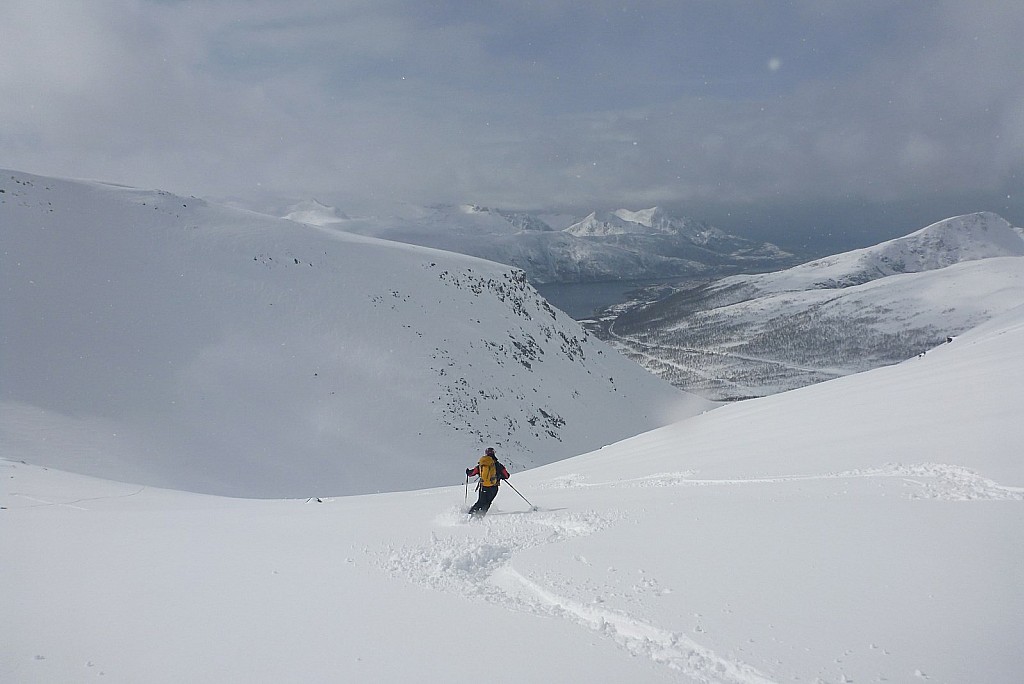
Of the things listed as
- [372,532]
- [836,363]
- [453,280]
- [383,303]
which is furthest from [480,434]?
[836,363]

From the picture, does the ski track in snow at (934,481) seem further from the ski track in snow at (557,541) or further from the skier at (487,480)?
the skier at (487,480)

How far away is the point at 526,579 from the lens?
695cm

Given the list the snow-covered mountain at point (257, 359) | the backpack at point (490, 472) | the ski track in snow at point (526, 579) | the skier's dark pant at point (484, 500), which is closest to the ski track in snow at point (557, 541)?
the ski track in snow at point (526, 579)

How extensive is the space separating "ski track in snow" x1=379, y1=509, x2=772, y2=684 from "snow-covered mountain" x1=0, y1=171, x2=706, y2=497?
17808 millimetres

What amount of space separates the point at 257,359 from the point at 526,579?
33990mm

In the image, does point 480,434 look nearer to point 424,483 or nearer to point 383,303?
point 424,483

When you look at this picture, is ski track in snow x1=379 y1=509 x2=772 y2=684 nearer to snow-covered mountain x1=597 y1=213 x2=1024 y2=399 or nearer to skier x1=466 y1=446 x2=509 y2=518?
skier x1=466 y1=446 x2=509 y2=518

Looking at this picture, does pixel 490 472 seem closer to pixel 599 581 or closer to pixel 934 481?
pixel 599 581

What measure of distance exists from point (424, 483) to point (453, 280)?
97.1 ft

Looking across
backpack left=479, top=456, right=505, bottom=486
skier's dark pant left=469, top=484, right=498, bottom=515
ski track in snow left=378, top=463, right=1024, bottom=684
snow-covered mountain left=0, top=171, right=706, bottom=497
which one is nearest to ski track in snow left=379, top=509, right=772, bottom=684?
ski track in snow left=378, top=463, right=1024, bottom=684

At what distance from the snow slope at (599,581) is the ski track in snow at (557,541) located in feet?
0.10

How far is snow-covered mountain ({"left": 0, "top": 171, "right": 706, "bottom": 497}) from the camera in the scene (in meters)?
27.0

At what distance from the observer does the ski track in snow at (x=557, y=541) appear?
4.95m

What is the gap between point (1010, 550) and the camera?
5.82m
